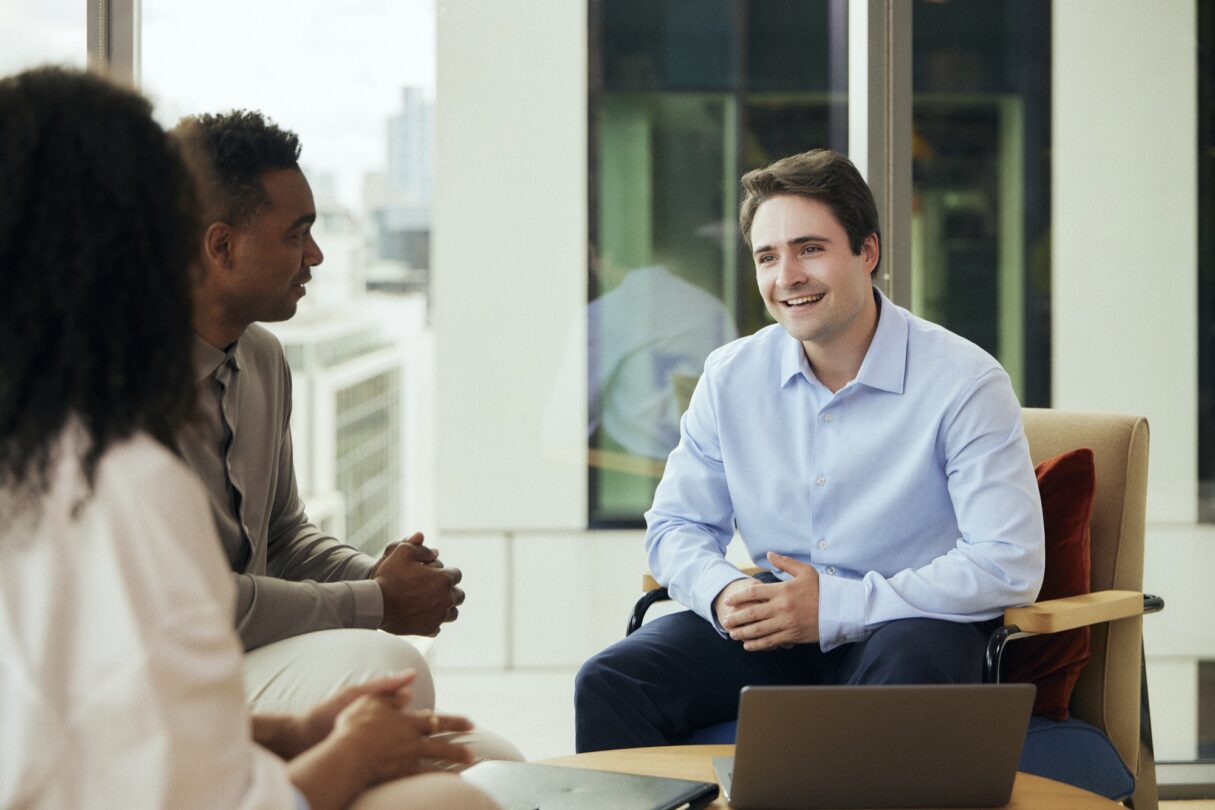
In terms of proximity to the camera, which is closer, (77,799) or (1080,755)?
(77,799)

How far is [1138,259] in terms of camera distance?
3504mm

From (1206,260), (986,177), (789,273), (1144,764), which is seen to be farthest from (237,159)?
(1206,260)

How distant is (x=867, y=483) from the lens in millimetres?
2309

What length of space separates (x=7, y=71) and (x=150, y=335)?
290 mm

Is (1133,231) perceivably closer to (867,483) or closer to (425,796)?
(867,483)

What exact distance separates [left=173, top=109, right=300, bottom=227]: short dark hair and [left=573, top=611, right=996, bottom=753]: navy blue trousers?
40.3 inches

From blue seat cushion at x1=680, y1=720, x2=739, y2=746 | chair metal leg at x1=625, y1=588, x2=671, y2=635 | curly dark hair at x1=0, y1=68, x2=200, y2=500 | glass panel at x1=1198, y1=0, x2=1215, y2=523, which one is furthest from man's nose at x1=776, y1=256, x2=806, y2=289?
glass panel at x1=1198, y1=0, x2=1215, y2=523

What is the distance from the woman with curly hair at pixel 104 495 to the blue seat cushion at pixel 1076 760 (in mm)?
1440

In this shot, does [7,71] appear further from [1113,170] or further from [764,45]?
[1113,170]

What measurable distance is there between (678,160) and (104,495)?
2.77 m

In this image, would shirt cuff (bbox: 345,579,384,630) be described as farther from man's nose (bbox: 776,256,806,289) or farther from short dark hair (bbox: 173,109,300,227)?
man's nose (bbox: 776,256,806,289)

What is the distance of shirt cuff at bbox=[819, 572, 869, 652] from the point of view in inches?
83.9

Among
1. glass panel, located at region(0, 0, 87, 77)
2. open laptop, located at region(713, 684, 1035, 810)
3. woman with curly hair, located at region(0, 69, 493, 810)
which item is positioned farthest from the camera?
glass panel, located at region(0, 0, 87, 77)

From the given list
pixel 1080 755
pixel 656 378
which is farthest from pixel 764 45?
pixel 1080 755
